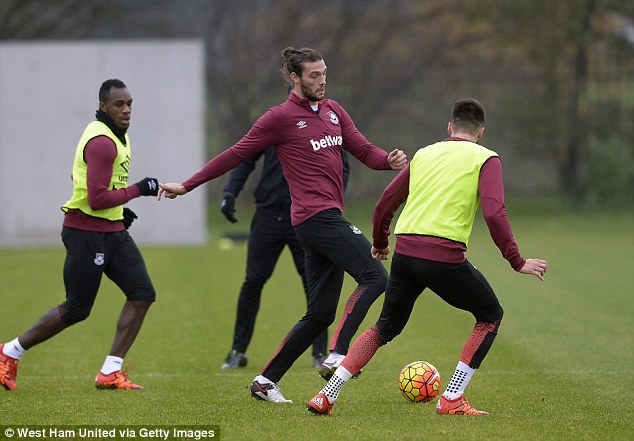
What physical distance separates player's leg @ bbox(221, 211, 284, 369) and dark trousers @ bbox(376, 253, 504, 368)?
8.70ft

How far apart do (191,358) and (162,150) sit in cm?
1477

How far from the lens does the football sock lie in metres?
6.99

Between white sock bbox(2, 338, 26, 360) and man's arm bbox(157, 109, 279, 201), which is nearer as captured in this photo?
man's arm bbox(157, 109, 279, 201)

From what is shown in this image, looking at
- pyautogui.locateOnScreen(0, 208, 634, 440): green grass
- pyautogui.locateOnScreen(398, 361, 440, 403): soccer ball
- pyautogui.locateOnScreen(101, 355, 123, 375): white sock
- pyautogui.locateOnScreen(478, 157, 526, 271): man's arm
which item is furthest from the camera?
pyautogui.locateOnScreen(101, 355, 123, 375): white sock

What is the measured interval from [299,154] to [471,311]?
4.84ft

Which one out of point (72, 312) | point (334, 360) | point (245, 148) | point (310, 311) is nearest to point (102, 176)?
point (72, 312)

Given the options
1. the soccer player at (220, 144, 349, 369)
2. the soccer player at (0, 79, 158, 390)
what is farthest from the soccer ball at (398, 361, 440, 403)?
the soccer player at (0, 79, 158, 390)

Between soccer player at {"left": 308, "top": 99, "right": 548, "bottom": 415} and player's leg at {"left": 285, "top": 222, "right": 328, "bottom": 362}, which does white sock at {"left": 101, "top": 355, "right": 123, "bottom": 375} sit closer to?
player's leg at {"left": 285, "top": 222, "right": 328, "bottom": 362}

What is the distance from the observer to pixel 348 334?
7391 mm

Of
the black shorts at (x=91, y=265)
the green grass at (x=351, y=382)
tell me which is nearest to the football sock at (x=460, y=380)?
the green grass at (x=351, y=382)

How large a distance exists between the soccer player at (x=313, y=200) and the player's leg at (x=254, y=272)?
207 cm

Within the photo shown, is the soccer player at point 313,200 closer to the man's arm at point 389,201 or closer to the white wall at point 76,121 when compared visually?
the man's arm at point 389,201

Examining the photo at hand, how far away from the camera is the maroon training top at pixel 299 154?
7.34 m

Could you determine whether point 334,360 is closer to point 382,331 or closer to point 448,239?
point 382,331
